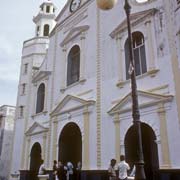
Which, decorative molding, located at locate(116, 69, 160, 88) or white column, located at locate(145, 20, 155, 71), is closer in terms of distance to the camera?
decorative molding, located at locate(116, 69, 160, 88)

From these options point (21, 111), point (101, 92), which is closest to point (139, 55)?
point (101, 92)

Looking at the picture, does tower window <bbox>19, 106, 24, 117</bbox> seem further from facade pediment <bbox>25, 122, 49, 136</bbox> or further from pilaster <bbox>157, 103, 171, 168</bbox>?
pilaster <bbox>157, 103, 171, 168</bbox>

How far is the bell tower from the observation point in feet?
78.7

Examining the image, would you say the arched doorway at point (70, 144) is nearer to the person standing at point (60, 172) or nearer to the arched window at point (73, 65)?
the person standing at point (60, 172)

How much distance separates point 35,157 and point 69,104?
5541 millimetres

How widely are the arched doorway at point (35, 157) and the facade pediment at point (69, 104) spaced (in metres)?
3.30

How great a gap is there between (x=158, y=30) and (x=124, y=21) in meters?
2.34

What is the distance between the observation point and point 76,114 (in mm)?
14680

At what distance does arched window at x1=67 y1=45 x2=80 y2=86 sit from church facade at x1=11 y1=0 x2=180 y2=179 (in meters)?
0.07

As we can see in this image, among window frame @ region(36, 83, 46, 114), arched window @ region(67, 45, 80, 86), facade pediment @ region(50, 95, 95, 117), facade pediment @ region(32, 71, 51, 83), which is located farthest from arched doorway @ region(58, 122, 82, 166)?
facade pediment @ region(32, 71, 51, 83)

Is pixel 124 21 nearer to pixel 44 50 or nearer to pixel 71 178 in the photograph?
pixel 71 178

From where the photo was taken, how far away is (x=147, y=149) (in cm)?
1209

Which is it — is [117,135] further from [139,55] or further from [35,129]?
[35,129]

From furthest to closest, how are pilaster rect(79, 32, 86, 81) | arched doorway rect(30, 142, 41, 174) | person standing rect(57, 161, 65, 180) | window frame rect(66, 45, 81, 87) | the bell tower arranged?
the bell tower, arched doorway rect(30, 142, 41, 174), window frame rect(66, 45, 81, 87), pilaster rect(79, 32, 86, 81), person standing rect(57, 161, 65, 180)
